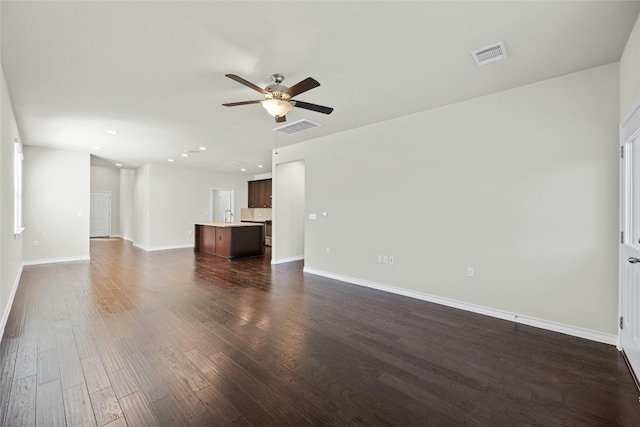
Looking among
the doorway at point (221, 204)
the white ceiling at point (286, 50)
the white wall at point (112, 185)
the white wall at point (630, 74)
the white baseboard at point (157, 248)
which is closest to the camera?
the white ceiling at point (286, 50)

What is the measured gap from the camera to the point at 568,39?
2.25 metres

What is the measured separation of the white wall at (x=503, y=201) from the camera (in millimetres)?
2697

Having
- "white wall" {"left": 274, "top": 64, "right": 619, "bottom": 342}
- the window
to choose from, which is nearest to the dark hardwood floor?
"white wall" {"left": 274, "top": 64, "right": 619, "bottom": 342}

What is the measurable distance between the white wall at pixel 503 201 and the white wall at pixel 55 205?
21.6ft

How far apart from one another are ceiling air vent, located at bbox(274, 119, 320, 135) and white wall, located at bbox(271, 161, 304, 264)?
170 centimetres

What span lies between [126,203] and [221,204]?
12.3 ft

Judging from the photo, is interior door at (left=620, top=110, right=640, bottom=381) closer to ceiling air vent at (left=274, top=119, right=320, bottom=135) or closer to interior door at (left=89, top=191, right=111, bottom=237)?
ceiling air vent at (left=274, top=119, right=320, bottom=135)

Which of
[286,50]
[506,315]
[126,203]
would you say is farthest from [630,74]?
[126,203]

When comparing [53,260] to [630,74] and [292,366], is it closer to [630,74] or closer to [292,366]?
[292,366]

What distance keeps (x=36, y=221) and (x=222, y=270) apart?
438 centimetres

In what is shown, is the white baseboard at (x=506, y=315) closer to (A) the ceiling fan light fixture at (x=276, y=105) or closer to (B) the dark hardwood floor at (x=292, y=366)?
(B) the dark hardwood floor at (x=292, y=366)

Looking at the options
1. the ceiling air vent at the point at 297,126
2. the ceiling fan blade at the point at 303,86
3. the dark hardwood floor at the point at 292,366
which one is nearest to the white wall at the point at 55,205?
the dark hardwood floor at the point at 292,366

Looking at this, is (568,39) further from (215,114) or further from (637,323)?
(215,114)

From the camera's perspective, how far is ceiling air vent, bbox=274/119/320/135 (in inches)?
169
